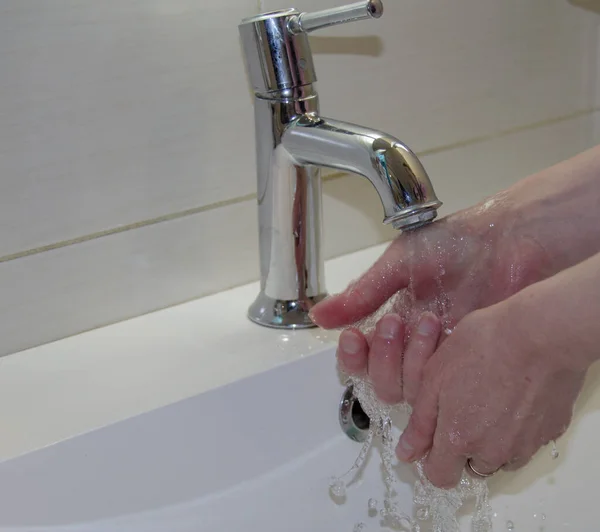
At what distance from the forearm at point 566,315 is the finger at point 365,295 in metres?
0.10

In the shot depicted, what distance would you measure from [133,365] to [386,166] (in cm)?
24

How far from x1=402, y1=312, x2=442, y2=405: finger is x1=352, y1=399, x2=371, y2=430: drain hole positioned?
0.30 feet

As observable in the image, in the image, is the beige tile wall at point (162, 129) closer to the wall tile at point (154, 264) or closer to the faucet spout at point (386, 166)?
the wall tile at point (154, 264)

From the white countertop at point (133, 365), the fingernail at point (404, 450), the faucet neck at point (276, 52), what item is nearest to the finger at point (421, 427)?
the fingernail at point (404, 450)

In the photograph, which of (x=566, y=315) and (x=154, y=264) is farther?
(x=154, y=264)

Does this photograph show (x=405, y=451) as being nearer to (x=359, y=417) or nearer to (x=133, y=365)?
(x=359, y=417)

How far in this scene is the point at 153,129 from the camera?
61cm

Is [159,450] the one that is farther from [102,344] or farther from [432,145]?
[432,145]

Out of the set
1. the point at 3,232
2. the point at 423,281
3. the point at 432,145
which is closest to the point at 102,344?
the point at 3,232

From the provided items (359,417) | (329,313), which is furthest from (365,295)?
(359,417)

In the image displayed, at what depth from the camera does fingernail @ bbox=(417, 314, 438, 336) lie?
20.5 inches

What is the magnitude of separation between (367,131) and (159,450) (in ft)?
0.84

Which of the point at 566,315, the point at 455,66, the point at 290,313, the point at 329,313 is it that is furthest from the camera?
the point at 455,66

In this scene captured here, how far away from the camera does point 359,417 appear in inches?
24.3
